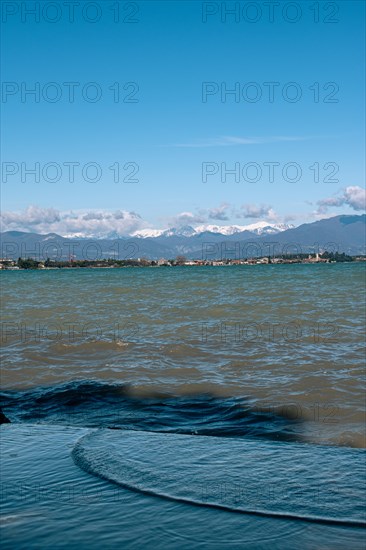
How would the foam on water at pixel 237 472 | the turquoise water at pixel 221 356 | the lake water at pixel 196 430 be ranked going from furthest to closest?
the turquoise water at pixel 221 356 < the foam on water at pixel 237 472 < the lake water at pixel 196 430

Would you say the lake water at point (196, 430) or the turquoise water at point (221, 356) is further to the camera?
the turquoise water at point (221, 356)

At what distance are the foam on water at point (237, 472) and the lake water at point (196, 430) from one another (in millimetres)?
22

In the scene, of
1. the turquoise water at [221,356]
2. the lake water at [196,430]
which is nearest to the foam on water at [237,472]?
the lake water at [196,430]

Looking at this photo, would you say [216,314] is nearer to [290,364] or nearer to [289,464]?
[290,364]

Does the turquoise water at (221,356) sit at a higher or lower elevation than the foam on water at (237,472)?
lower

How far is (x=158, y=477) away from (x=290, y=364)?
9277mm

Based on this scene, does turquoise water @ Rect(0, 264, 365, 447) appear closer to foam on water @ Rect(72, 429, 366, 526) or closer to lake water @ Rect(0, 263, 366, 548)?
lake water @ Rect(0, 263, 366, 548)

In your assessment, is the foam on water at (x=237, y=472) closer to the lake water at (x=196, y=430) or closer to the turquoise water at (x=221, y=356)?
the lake water at (x=196, y=430)

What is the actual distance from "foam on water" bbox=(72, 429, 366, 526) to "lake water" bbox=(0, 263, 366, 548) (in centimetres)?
2

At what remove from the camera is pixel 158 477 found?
21.4ft

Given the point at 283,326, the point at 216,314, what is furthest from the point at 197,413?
the point at 216,314

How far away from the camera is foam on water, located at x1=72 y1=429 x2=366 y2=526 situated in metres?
5.75

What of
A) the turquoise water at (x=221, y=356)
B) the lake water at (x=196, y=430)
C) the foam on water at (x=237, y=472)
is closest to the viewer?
the lake water at (x=196, y=430)

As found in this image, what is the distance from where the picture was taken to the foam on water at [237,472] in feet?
18.9
